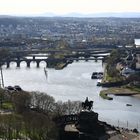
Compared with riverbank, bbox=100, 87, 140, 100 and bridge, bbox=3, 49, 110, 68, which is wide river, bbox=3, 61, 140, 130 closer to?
riverbank, bbox=100, 87, 140, 100

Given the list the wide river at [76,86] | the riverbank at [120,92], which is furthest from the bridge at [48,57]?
the riverbank at [120,92]

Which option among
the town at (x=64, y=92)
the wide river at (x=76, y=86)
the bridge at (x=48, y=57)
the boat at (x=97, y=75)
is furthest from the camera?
the bridge at (x=48, y=57)

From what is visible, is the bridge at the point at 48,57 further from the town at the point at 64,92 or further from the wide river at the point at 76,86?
the wide river at the point at 76,86

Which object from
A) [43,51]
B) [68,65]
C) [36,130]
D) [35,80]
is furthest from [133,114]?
[43,51]

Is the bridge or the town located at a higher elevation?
the town

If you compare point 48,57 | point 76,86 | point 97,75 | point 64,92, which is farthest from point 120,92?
point 48,57

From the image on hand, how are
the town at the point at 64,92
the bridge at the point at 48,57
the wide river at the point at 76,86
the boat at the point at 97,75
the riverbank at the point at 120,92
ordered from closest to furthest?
the town at the point at 64,92 → the wide river at the point at 76,86 → the riverbank at the point at 120,92 → the boat at the point at 97,75 → the bridge at the point at 48,57

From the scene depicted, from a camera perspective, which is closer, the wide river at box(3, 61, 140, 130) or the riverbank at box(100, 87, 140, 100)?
the wide river at box(3, 61, 140, 130)

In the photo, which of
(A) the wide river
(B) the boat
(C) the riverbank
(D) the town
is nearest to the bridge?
(D) the town

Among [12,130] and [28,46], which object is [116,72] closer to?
[12,130]
